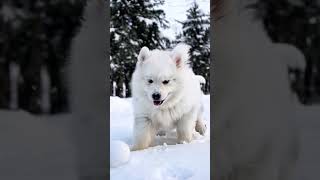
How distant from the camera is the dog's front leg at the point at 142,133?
3.37 m

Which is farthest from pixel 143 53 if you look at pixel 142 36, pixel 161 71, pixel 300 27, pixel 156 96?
pixel 300 27

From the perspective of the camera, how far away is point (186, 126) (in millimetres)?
3549

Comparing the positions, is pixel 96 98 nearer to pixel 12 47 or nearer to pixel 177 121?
pixel 12 47

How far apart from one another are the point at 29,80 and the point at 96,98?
406 millimetres

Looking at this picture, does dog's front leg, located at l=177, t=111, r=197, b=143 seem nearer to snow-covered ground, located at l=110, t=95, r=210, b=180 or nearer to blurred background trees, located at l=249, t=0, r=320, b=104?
snow-covered ground, located at l=110, t=95, r=210, b=180

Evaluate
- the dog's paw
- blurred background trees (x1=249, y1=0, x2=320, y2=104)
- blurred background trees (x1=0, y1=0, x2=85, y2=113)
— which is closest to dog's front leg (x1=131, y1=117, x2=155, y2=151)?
the dog's paw

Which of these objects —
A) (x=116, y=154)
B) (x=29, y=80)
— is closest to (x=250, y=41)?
(x=116, y=154)

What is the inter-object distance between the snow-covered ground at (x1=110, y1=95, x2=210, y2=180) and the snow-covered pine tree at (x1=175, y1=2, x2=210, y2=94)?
0.19 meters

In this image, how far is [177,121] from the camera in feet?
11.9

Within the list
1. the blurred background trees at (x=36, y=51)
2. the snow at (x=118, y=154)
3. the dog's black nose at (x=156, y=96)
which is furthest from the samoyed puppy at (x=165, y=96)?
the blurred background trees at (x=36, y=51)

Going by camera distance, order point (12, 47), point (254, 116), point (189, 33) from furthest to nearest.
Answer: point (189, 33)
point (254, 116)
point (12, 47)

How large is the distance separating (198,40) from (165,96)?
1.57 ft

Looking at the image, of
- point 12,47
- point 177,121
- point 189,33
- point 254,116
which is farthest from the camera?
point 177,121

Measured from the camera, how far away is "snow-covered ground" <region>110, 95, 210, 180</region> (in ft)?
10.4
